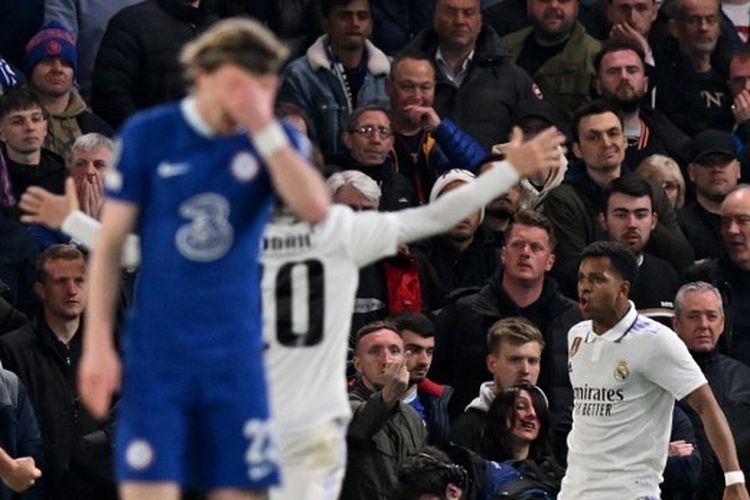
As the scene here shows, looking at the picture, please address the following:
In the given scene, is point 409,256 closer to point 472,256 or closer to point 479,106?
point 472,256

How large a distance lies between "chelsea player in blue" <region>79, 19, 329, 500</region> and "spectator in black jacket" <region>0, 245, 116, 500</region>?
4944 mm

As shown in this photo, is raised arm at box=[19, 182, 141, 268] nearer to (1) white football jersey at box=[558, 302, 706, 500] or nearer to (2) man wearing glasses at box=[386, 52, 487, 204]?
(1) white football jersey at box=[558, 302, 706, 500]

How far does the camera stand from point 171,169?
24.5 ft

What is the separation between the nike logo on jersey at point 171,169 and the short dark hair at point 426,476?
4896 mm

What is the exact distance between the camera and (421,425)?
41.7ft

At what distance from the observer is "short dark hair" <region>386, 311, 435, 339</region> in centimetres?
1323

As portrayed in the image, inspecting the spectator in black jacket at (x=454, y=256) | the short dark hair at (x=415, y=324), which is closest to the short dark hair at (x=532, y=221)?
the spectator in black jacket at (x=454, y=256)

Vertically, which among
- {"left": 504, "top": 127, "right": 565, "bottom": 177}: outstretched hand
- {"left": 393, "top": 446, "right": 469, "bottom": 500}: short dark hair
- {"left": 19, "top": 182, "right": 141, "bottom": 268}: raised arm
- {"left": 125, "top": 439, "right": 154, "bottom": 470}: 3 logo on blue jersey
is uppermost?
{"left": 504, "top": 127, "right": 565, "bottom": 177}: outstretched hand

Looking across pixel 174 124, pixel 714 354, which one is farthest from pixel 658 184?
pixel 174 124

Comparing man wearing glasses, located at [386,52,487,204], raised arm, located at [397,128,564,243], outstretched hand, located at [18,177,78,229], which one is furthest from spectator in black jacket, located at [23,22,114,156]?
raised arm, located at [397,128,564,243]

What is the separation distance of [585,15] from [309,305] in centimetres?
973

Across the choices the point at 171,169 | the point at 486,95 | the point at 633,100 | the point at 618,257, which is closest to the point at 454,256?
the point at 486,95

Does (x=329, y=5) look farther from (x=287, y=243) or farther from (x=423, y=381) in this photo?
(x=287, y=243)

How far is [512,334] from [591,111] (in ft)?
8.86
